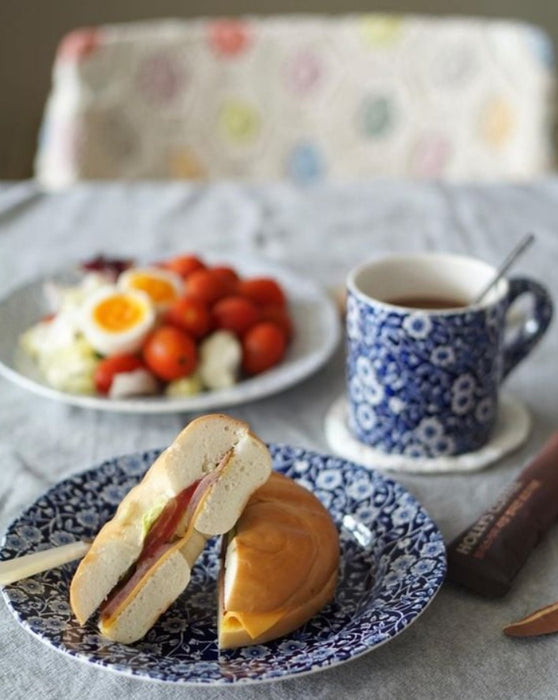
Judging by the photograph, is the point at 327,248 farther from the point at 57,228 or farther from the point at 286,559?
the point at 286,559

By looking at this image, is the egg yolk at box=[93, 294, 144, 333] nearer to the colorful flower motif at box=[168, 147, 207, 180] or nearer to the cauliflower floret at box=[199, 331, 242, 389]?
the cauliflower floret at box=[199, 331, 242, 389]

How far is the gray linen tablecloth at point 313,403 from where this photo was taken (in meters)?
0.61

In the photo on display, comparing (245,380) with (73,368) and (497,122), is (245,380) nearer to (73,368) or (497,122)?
(73,368)

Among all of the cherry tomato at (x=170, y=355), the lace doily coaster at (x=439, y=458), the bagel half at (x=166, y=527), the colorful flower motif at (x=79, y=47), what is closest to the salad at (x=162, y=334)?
the cherry tomato at (x=170, y=355)

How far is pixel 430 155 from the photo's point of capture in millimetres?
1793

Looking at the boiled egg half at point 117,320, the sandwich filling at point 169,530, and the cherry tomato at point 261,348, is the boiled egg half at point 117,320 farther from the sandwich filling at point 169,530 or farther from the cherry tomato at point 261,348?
the sandwich filling at point 169,530

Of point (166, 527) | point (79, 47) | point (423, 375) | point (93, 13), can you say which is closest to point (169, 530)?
point (166, 527)

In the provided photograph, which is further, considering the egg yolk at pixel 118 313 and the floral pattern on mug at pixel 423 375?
the egg yolk at pixel 118 313

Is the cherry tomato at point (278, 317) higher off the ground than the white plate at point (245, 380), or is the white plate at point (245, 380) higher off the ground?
the cherry tomato at point (278, 317)

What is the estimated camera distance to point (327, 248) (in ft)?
4.34

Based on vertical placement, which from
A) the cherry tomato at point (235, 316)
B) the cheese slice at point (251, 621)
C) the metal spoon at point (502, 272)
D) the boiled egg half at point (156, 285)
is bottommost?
the cherry tomato at point (235, 316)

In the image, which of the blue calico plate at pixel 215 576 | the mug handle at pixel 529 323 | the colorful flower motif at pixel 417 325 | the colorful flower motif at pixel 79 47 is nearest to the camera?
the blue calico plate at pixel 215 576

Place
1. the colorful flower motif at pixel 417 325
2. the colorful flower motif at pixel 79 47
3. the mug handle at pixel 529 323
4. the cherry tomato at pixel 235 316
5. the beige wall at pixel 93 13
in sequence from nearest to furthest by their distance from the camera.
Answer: the colorful flower motif at pixel 417 325
the mug handle at pixel 529 323
the cherry tomato at pixel 235 316
the colorful flower motif at pixel 79 47
the beige wall at pixel 93 13

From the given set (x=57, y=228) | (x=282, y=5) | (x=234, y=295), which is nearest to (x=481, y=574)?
(x=234, y=295)
